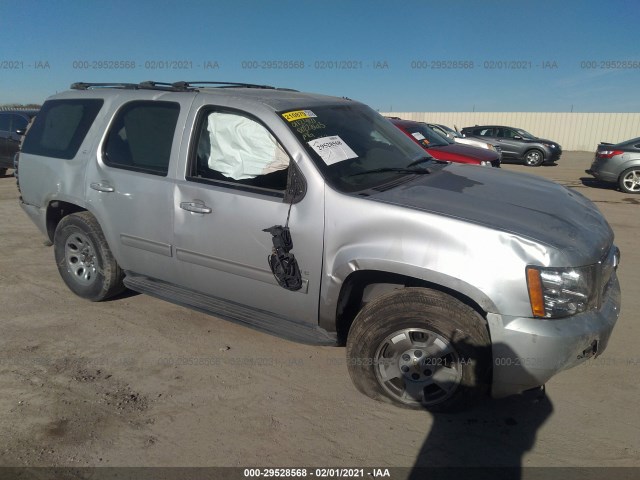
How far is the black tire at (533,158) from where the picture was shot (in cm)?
1902

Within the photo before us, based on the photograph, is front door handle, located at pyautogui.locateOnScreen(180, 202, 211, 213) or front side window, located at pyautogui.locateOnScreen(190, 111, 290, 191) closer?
front side window, located at pyautogui.locateOnScreen(190, 111, 290, 191)

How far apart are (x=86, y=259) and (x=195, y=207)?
1.71 meters

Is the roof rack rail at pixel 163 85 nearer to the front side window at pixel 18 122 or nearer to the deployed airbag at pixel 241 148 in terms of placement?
the deployed airbag at pixel 241 148

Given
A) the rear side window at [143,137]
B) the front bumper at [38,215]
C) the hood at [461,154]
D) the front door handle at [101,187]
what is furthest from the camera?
the hood at [461,154]

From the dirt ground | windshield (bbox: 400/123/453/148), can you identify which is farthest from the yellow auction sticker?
windshield (bbox: 400/123/453/148)

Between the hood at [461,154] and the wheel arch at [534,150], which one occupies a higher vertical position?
the hood at [461,154]

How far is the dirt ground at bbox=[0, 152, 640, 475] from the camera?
2.69m

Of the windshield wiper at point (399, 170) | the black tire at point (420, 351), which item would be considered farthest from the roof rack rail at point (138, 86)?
the black tire at point (420, 351)

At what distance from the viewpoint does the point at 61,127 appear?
14.8 ft

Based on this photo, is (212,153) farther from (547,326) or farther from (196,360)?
(547,326)

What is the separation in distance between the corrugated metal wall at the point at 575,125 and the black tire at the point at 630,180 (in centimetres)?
2104

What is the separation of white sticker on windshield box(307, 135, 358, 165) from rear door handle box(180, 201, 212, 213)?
0.86 meters

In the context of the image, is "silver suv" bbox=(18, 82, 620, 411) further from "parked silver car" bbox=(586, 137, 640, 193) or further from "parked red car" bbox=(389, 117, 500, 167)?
"parked silver car" bbox=(586, 137, 640, 193)

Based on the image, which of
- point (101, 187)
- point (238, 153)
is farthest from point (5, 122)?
point (238, 153)
